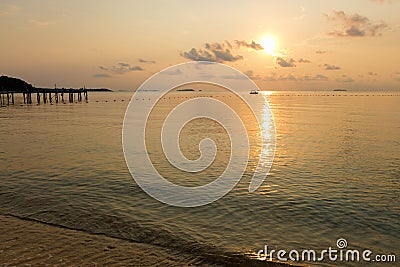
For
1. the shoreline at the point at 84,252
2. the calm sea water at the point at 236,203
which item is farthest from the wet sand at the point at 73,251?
the calm sea water at the point at 236,203

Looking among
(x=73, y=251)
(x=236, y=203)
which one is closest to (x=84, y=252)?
(x=73, y=251)

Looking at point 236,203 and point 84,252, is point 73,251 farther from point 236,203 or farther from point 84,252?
point 236,203

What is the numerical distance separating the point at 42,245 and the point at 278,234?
335 inches

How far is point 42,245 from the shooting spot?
37.1 ft

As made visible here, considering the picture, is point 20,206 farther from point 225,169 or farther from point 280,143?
point 280,143

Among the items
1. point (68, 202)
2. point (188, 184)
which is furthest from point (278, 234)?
point (68, 202)

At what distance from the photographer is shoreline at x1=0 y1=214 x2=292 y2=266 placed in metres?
10.3

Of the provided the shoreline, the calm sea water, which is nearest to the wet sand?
the shoreline

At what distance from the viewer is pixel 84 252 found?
35.7ft

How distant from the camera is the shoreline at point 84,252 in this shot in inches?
406

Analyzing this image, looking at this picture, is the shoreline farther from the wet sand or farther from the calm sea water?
the calm sea water

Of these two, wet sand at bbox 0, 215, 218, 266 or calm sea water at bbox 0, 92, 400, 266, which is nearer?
wet sand at bbox 0, 215, 218, 266

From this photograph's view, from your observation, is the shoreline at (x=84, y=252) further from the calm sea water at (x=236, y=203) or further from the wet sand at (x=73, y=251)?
the calm sea water at (x=236, y=203)

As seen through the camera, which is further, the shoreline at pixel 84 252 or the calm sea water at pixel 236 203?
the calm sea water at pixel 236 203
